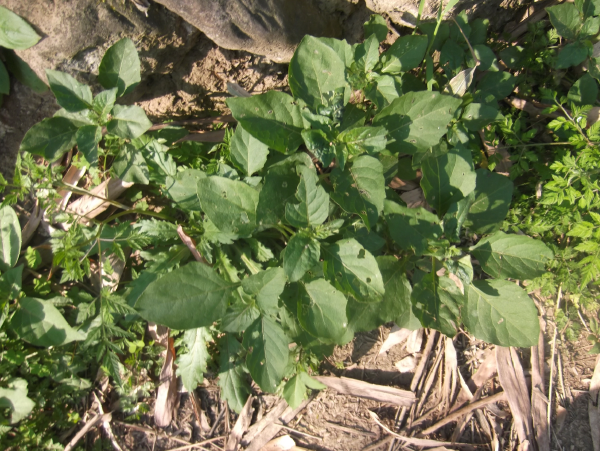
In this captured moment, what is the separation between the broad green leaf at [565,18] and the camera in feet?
8.54

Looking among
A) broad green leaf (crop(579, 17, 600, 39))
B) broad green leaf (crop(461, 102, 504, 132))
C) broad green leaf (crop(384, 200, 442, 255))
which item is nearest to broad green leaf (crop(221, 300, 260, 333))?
broad green leaf (crop(384, 200, 442, 255))

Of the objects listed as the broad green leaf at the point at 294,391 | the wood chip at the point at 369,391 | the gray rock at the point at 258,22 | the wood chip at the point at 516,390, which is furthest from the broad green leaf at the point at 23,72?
the wood chip at the point at 516,390

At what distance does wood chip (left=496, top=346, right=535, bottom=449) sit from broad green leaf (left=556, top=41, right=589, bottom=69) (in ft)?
6.77

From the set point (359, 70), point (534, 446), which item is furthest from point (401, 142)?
point (534, 446)

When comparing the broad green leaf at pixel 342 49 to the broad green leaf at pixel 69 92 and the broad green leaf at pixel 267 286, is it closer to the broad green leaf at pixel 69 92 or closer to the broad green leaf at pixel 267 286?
the broad green leaf at pixel 267 286

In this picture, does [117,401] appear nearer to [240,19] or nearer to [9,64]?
[9,64]

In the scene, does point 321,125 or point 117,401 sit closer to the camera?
point 321,125

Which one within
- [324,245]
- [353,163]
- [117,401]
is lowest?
[117,401]

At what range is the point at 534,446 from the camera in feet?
9.55

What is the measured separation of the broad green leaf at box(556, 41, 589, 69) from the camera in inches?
105

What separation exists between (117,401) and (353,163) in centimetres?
264

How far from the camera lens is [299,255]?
1.95m

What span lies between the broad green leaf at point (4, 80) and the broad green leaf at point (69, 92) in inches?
24.2

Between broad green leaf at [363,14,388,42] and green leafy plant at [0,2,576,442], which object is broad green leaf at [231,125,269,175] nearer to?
green leafy plant at [0,2,576,442]
